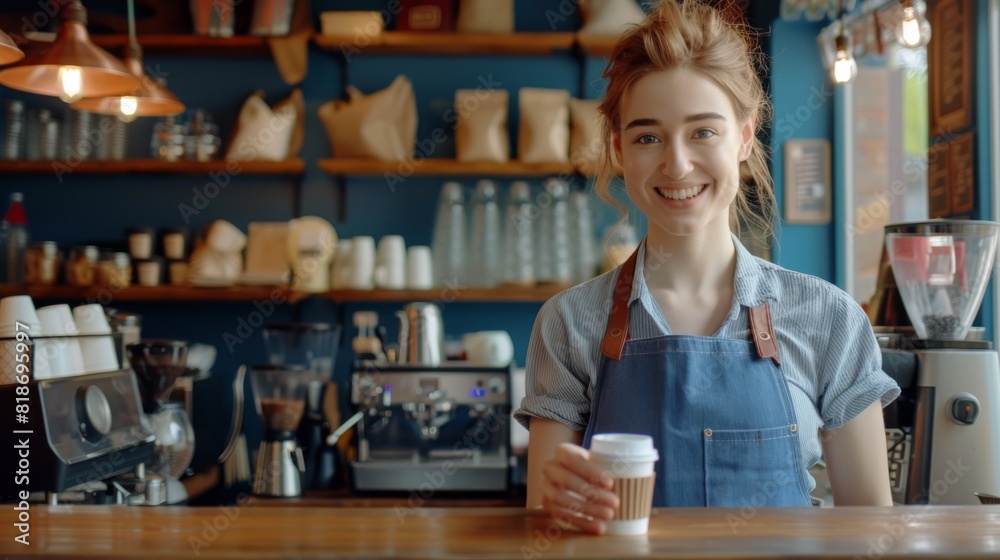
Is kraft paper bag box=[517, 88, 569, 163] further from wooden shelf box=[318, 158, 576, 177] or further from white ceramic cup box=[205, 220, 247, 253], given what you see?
white ceramic cup box=[205, 220, 247, 253]

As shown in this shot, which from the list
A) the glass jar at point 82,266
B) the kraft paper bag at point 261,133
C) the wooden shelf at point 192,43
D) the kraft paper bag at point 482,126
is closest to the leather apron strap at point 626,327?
the kraft paper bag at point 482,126

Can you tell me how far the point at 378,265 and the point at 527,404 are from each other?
2.22 metres

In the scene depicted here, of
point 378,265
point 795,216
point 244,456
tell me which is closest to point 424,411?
point 378,265

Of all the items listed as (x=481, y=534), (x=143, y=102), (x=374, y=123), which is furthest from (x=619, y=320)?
(x=374, y=123)

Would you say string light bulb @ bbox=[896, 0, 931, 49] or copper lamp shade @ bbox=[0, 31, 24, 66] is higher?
string light bulb @ bbox=[896, 0, 931, 49]

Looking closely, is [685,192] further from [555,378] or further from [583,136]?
[583,136]

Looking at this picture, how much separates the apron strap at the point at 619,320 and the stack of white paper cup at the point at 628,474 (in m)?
0.36

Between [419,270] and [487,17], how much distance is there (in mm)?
1036

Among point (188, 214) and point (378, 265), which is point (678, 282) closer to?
point (378, 265)

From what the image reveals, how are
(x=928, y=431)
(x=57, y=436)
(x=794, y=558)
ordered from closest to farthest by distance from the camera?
(x=794, y=558) → (x=928, y=431) → (x=57, y=436)

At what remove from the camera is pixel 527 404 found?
1255 millimetres

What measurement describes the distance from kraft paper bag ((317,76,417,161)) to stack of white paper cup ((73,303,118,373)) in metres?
1.42

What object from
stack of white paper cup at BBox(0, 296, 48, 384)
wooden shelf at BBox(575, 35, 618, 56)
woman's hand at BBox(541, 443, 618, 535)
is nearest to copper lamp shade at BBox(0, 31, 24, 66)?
stack of white paper cup at BBox(0, 296, 48, 384)

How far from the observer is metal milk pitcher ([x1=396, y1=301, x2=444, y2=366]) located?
3.02 meters
